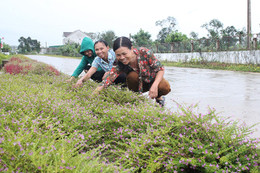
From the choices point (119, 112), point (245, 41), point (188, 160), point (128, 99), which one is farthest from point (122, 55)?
point (245, 41)

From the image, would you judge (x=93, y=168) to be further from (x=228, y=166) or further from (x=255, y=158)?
(x=255, y=158)

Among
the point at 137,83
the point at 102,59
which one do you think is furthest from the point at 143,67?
the point at 102,59

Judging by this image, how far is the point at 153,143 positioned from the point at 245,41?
67.6 feet

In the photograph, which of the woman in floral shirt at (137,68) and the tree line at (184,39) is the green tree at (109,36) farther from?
the woman in floral shirt at (137,68)

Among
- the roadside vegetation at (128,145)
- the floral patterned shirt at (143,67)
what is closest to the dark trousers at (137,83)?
the floral patterned shirt at (143,67)

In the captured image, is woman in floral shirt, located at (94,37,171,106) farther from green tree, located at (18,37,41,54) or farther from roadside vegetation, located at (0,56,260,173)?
green tree, located at (18,37,41,54)

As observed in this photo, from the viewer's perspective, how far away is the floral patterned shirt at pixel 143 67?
407 cm

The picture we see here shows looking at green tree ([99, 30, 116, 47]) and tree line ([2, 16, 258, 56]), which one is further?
green tree ([99, 30, 116, 47])

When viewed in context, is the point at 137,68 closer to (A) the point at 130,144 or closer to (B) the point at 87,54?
(B) the point at 87,54

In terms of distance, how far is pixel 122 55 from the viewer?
12.4 feet

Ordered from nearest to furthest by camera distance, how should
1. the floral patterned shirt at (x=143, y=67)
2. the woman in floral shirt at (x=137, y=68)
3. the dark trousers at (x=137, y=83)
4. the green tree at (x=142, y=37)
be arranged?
the woman in floral shirt at (x=137, y=68), the floral patterned shirt at (x=143, y=67), the dark trousers at (x=137, y=83), the green tree at (x=142, y=37)

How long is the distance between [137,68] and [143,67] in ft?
0.61

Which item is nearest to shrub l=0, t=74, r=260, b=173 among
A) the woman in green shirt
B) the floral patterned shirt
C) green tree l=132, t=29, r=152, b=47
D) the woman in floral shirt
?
the woman in floral shirt

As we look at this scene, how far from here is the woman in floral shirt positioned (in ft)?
12.4
